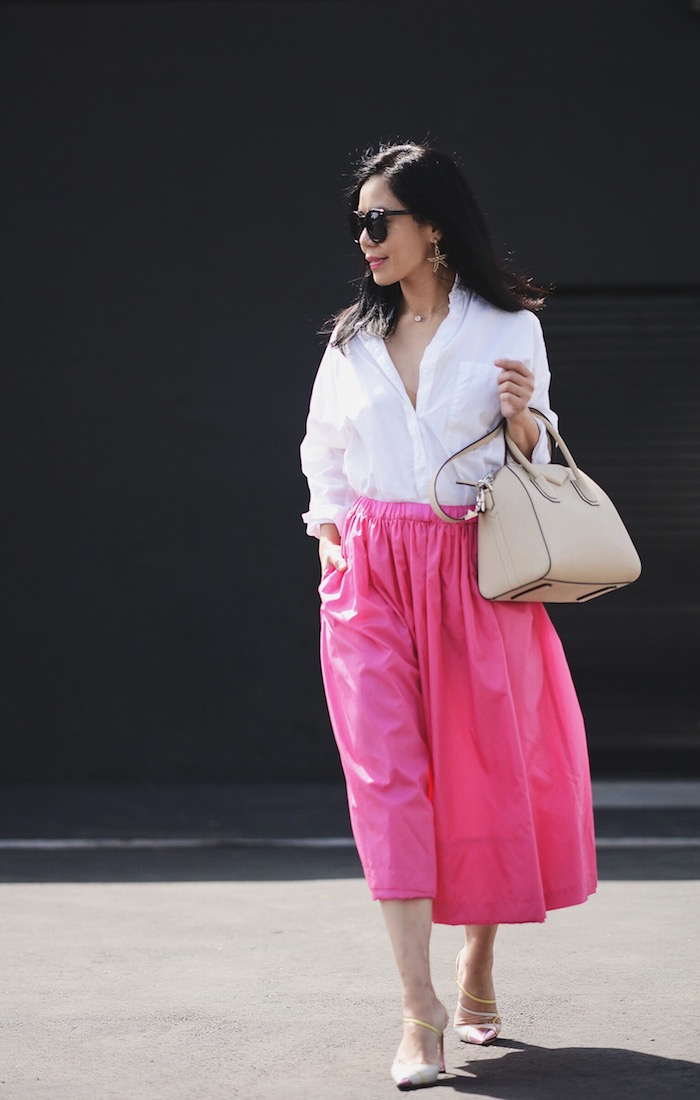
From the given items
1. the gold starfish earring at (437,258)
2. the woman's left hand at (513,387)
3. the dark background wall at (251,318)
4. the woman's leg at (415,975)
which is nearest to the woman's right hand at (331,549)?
the woman's left hand at (513,387)

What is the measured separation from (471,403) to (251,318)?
494cm

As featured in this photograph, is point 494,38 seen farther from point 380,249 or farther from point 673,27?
point 380,249

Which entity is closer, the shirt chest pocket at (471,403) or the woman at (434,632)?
the woman at (434,632)

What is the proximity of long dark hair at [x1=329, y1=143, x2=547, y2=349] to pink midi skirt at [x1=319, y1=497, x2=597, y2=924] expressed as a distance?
507 mm

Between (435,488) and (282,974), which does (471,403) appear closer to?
(435,488)

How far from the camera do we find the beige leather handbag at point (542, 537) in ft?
10.3

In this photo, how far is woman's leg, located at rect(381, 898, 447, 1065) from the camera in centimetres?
305

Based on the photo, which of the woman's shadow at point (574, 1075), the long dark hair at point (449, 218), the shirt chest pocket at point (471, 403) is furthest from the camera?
the long dark hair at point (449, 218)

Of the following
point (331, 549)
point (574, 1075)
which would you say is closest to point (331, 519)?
point (331, 549)

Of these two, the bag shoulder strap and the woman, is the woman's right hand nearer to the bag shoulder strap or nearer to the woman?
the woman

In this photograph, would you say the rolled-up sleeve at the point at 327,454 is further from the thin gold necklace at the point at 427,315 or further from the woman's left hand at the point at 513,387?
the woman's left hand at the point at 513,387

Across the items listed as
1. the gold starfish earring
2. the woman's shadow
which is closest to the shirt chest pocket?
the gold starfish earring

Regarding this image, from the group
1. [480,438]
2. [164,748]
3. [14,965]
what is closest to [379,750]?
[480,438]

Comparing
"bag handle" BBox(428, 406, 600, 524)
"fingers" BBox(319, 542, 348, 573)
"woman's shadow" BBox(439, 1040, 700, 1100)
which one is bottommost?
"woman's shadow" BBox(439, 1040, 700, 1100)
